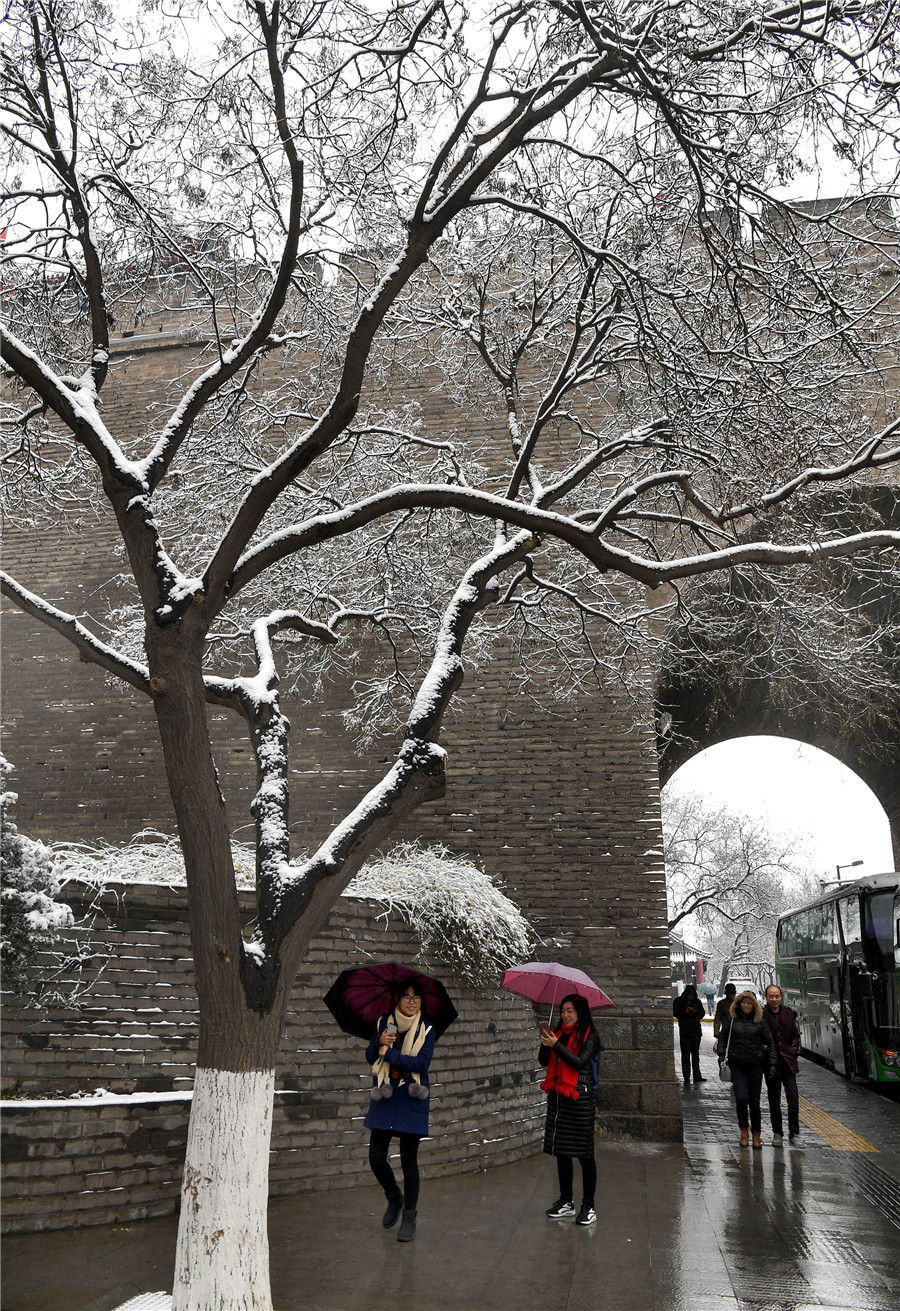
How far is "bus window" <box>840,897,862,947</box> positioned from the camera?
16641 millimetres

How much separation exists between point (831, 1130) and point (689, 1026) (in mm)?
4439

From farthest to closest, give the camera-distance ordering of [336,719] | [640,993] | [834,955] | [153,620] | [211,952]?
[834,955] → [336,719] → [640,993] → [153,620] → [211,952]

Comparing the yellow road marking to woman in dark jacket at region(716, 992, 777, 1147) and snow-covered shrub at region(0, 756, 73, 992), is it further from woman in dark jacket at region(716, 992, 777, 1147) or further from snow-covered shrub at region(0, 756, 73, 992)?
snow-covered shrub at region(0, 756, 73, 992)

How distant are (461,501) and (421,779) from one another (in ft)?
5.54

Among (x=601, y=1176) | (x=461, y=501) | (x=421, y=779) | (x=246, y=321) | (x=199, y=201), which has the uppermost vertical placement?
(x=246, y=321)

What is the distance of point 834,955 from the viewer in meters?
18.4

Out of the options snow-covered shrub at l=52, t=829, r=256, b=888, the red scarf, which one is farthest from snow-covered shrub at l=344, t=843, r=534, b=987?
the red scarf

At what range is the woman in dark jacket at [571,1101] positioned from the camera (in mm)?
6895

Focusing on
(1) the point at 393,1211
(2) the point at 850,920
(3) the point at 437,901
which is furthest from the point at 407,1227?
(2) the point at 850,920

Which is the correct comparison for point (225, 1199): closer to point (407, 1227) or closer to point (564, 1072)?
point (407, 1227)

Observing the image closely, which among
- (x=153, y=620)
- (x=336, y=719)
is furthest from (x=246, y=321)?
(x=153, y=620)

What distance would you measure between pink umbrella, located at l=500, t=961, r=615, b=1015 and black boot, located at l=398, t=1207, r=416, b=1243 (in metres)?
1.73

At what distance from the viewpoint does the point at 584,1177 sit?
692 centimetres

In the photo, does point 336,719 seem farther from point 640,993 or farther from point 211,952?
point 211,952
